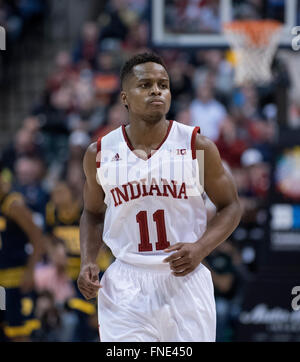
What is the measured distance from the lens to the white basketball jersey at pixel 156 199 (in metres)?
4.11

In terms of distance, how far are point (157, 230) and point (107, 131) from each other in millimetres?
5592

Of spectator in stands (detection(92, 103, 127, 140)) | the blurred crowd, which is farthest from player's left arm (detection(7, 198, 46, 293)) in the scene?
spectator in stands (detection(92, 103, 127, 140))

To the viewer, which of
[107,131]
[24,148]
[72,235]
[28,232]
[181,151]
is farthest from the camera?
[24,148]

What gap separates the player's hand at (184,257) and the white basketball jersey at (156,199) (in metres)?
0.18

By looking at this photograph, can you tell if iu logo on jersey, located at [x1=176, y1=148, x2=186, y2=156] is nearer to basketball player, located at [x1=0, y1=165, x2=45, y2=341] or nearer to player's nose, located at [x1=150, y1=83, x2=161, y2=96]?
player's nose, located at [x1=150, y1=83, x2=161, y2=96]

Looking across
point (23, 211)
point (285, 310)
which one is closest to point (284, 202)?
point (285, 310)

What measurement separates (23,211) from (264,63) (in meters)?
3.14

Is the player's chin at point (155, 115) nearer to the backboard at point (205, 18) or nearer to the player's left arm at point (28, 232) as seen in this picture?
the player's left arm at point (28, 232)

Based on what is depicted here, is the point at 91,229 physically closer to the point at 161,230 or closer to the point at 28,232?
the point at 161,230

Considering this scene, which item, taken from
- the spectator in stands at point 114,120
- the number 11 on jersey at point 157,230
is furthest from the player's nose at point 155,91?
the spectator in stands at point 114,120

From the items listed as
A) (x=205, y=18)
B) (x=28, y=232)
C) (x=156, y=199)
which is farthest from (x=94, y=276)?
(x=205, y=18)

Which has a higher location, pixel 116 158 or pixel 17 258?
pixel 116 158

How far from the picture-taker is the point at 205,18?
28.8 ft

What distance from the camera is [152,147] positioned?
4203mm
